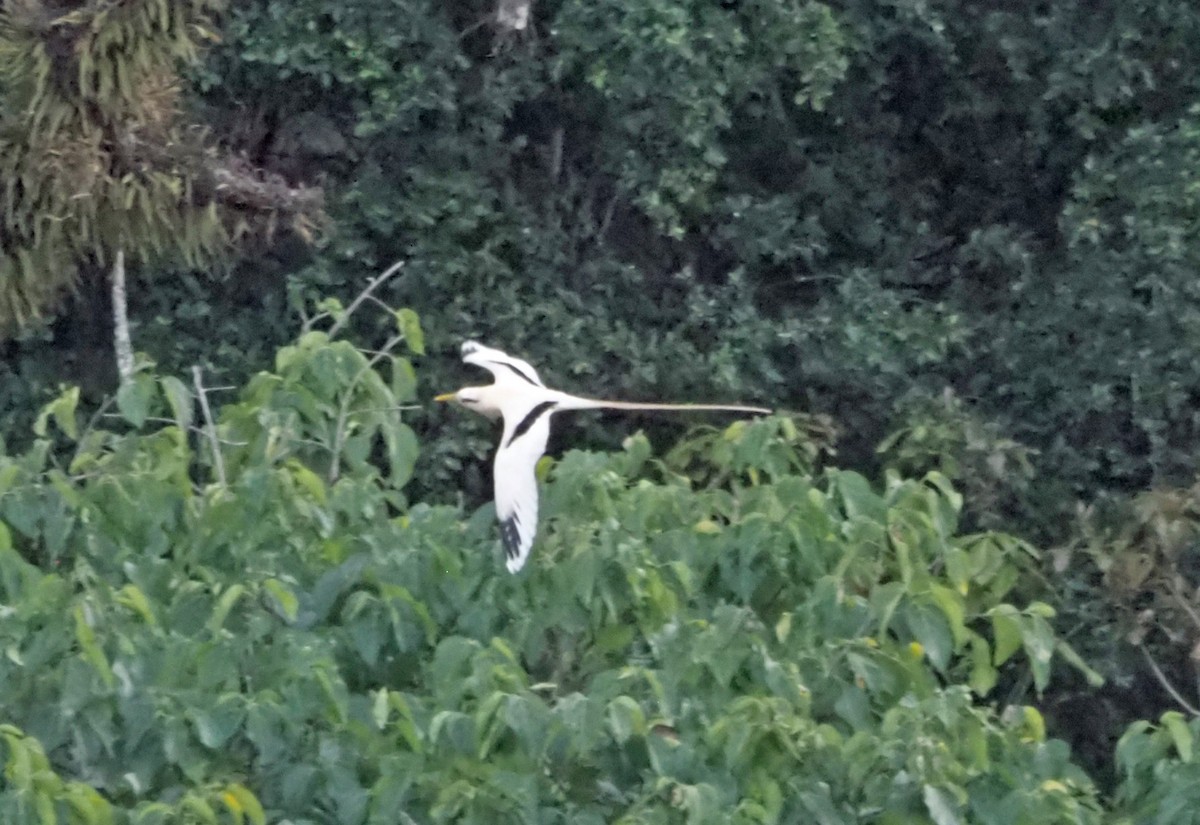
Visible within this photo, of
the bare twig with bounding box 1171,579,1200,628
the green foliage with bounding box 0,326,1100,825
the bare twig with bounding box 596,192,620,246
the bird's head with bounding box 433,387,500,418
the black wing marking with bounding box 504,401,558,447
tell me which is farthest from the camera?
the bare twig with bounding box 596,192,620,246

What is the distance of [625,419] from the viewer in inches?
221

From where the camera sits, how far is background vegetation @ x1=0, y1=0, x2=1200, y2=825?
2785 mm

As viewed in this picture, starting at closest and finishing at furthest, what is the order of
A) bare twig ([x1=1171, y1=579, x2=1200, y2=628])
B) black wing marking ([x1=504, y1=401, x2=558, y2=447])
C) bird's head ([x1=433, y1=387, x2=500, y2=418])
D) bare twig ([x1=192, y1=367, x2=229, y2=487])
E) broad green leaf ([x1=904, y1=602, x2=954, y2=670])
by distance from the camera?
broad green leaf ([x1=904, y1=602, x2=954, y2=670]) < bare twig ([x1=192, y1=367, x2=229, y2=487]) < black wing marking ([x1=504, y1=401, x2=558, y2=447]) < bird's head ([x1=433, y1=387, x2=500, y2=418]) < bare twig ([x1=1171, y1=579, x2=1200, y2=628])

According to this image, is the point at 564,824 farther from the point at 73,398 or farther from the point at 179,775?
the point at 73,398

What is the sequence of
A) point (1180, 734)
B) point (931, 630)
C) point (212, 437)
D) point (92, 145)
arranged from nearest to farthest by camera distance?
point (1180, 734) → point (931, 630) → point (212, 437) → point (92, 145)

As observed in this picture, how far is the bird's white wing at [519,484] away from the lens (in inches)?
124

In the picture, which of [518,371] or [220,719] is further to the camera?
[518,371]

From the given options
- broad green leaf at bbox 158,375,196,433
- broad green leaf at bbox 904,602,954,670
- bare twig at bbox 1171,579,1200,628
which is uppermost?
broad green leaf at bbox 158,375,196,433

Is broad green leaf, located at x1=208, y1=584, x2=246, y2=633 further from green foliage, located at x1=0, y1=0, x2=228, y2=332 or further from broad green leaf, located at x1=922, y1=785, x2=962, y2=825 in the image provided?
green foliage, located at x1=0, y1=0, x2=228, y2=332

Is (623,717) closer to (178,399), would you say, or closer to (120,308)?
(178,399)

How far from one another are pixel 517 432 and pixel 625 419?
2304 mm

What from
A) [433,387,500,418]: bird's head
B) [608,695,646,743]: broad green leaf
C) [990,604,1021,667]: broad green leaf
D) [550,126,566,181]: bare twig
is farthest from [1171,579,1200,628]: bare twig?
[608,695,646,743]: broad green leaf

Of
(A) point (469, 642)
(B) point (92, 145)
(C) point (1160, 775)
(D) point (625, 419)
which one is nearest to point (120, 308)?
(B) point (92, 145)

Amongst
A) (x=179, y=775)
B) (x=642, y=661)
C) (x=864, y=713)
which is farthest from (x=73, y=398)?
(x=864, y=713)
